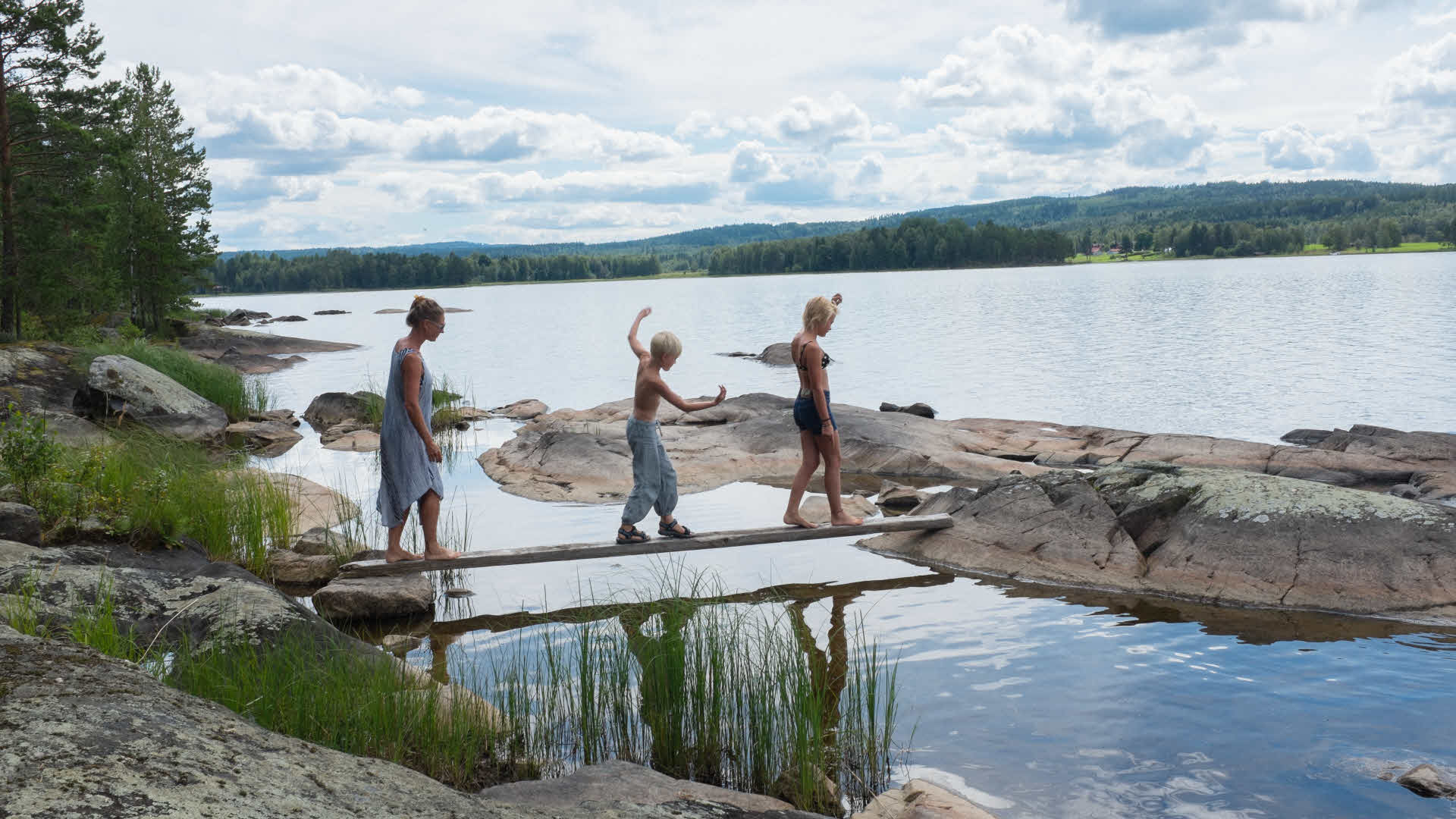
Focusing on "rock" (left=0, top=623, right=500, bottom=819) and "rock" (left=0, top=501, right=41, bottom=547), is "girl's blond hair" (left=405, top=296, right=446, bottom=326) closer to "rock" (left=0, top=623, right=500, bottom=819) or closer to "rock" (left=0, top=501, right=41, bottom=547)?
"rock" (left=0, top=501, right=41, bottom=547)

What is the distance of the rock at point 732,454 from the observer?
52.8 feet

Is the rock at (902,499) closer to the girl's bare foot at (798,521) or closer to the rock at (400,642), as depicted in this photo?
the girl's bare foot at (798,521)

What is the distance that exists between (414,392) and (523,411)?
59.9 ft

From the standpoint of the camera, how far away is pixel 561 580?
427 inches

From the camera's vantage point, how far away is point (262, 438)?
814 inches

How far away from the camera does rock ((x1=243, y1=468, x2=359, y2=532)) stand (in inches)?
484

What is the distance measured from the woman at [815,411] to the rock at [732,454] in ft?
15.0

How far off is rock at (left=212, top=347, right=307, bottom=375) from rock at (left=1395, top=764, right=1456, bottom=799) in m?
39.9

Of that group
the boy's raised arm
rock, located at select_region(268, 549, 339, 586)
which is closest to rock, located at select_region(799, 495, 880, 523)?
the boy's raised arm

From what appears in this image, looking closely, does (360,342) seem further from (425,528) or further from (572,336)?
(425,528)

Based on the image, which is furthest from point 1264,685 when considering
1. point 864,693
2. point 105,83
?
point 105,83

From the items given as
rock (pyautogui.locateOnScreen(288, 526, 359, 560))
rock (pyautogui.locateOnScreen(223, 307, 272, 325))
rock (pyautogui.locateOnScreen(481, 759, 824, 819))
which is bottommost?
rock (pyautogui.locateOnScreen(288, 526, 359, 560))

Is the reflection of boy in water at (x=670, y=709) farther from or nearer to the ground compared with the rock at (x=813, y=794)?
farther from the ground

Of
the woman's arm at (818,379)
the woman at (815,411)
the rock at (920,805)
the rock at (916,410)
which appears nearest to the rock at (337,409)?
the rock at (916,410)
